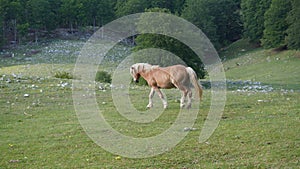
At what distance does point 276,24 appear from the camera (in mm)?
62594

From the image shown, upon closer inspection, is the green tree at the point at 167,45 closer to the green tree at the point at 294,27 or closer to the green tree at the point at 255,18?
the green tree at the point at 294,27

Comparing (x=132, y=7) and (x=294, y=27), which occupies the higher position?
(x=132, y=7)

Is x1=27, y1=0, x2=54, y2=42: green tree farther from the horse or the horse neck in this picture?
the horse

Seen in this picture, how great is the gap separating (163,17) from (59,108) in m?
26.4

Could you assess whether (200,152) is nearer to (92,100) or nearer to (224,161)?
(224,161)

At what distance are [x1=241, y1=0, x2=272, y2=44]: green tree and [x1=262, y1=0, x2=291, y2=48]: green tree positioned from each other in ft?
30.5

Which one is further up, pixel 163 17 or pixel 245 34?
pixel 163 17

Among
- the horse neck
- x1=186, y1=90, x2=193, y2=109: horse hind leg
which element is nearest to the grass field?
x1=186, y1=90, x2=193, y2=109: horse hind leg

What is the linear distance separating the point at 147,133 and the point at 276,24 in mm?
54204

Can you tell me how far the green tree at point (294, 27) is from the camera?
52925mm

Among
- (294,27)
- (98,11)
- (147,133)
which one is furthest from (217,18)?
(147,133)

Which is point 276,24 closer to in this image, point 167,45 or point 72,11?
point 167,45

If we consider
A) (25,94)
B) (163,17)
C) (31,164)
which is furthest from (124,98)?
(163,17)

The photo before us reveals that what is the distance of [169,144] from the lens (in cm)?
1202
